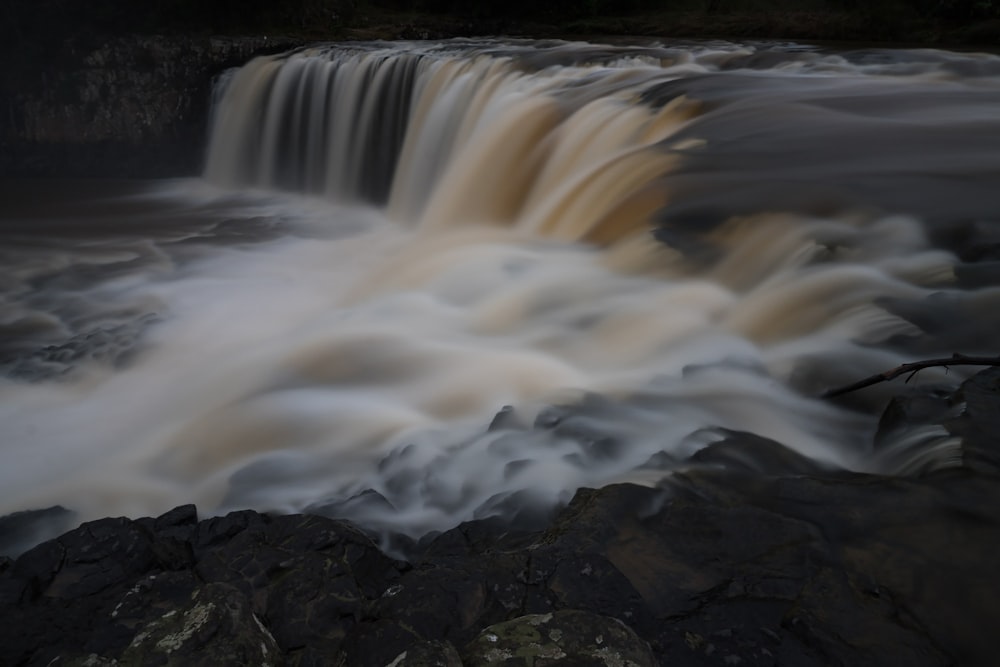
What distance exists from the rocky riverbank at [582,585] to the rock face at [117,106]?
10349mm

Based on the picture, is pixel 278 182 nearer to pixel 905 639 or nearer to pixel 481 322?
pixel 481 322

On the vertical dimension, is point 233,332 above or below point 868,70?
below

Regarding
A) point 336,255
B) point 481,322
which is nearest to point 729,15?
point 336,255

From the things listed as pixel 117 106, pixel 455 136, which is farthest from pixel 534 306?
pixel 117 106

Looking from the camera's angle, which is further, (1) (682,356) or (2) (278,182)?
(2) (278,182)

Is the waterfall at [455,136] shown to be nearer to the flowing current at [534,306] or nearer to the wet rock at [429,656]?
A: the flowing current at [534,306]

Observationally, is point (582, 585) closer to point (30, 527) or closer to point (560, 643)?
point (560, 643)

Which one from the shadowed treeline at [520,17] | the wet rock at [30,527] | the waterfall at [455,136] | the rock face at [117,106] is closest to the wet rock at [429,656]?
the wet rock at [30,527]

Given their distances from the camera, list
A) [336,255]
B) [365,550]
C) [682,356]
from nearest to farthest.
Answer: [365,550] → [682,356] → [336,255]

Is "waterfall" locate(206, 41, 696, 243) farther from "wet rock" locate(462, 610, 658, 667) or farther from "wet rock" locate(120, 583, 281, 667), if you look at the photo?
"wet rock" locate(120, 583, 281, 667)

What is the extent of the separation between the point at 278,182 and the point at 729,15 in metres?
9.59

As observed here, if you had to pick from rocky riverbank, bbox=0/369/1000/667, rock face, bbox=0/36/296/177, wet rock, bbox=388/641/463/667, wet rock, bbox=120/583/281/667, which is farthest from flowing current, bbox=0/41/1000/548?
rock face, bbox=0/36/296/177

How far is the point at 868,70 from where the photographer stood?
8.62m

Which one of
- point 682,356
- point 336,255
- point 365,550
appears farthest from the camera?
point 336,255
